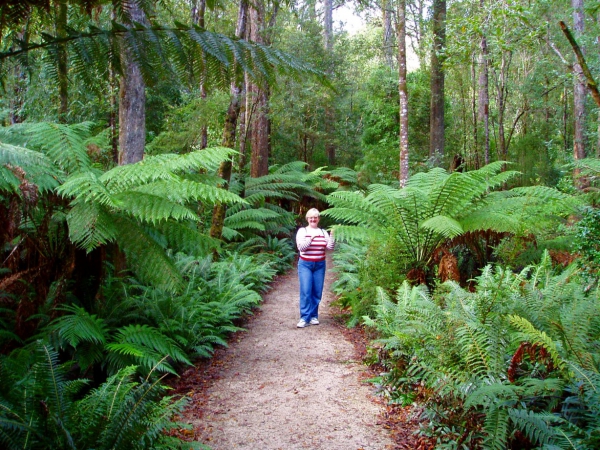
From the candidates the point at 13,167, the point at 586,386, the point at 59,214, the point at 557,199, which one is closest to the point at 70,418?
the point at 13,167

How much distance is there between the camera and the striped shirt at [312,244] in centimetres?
645

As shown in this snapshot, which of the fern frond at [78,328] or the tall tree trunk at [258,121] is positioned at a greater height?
the tall tree trunk at [258,121]

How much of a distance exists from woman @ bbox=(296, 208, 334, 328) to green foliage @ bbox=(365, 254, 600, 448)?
6.21 feet

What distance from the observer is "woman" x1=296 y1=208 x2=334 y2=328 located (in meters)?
6.46

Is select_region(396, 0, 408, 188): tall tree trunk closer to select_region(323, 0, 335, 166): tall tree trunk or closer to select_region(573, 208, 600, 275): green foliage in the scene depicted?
select_region(323, 0, 335, 166): tall tree trunk

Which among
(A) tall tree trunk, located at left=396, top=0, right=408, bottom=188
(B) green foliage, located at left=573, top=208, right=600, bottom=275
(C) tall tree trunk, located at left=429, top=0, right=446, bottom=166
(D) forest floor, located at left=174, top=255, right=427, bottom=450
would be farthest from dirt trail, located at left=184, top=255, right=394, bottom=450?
(C) tall tree trunk, located at left=429, top=0, right=446, bottom=166

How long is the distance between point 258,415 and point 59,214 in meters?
2.54

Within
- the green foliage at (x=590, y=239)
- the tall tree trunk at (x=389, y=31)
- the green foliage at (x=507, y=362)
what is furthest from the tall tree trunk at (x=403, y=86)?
the green foliage at (x=507, y=362)

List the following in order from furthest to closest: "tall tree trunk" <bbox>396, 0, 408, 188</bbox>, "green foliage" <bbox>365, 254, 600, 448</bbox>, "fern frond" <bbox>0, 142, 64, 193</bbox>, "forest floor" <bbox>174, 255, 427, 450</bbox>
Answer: "tall tree trunk" <bbox>396, 0, 408, 188</bbox>, "forest floor" <bbox>174, 255, 427, 450</bbox>, "fern frond" <bbox>0, 142, 64, 193</bbox>, "green foliage" <bbox>365, 254, 600, 448</bbox>

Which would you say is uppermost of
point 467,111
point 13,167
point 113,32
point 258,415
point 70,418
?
point 467,111

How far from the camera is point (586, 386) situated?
295 cm

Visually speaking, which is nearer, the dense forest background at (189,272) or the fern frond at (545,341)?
the dense forest background at (189,272)

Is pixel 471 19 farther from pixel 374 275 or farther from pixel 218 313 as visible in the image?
pixel 218 313

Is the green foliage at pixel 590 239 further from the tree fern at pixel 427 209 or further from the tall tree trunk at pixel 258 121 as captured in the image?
the tall tree trunk at pixel 258 121
